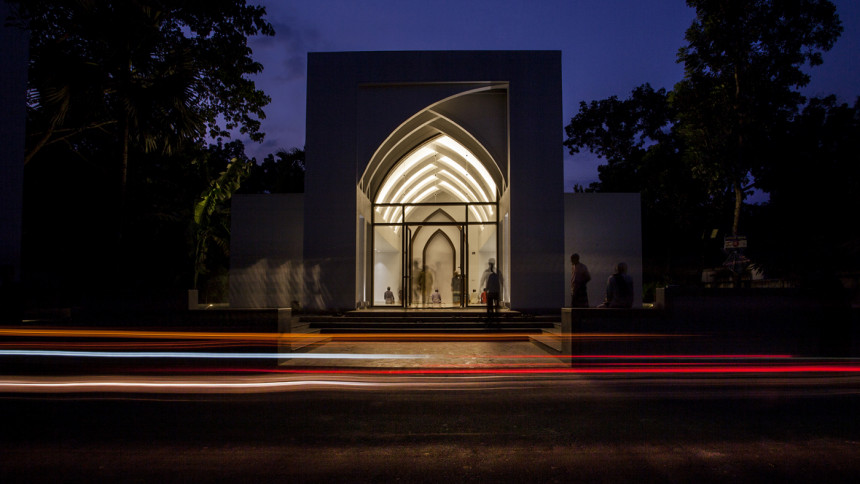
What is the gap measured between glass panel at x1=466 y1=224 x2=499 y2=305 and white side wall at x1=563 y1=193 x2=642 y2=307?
2.98 metres

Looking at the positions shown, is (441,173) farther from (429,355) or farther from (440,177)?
(429,355)

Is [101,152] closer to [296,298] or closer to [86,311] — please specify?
[296,298]

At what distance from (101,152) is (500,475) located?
27452mm

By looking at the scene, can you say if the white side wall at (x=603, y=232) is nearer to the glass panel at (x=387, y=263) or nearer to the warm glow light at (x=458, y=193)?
the glass panel at (x=387, y=263)

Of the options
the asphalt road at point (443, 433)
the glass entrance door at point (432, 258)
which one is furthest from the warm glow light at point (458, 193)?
the asphalt road at point (443, 433)

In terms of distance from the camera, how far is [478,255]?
2175 centimetres

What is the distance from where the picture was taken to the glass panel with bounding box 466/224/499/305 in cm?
2136

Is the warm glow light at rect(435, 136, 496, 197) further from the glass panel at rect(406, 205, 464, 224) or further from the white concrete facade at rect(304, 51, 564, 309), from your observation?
the white concrete facade at rect(304, 51, 564, 309)

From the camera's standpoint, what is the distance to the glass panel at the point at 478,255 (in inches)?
841

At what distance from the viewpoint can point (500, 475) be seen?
4379 mm

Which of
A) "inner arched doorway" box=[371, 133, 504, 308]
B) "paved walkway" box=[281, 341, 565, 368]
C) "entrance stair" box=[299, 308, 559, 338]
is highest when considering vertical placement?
"inner arched doorway" box=[371, 133, 504, 308]

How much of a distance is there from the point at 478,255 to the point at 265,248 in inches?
285

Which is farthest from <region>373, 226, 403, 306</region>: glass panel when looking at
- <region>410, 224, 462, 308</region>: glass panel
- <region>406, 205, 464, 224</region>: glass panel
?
<region>406, 205, 464, 224</region>: glass panel

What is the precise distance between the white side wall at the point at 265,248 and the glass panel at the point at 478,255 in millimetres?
5884
